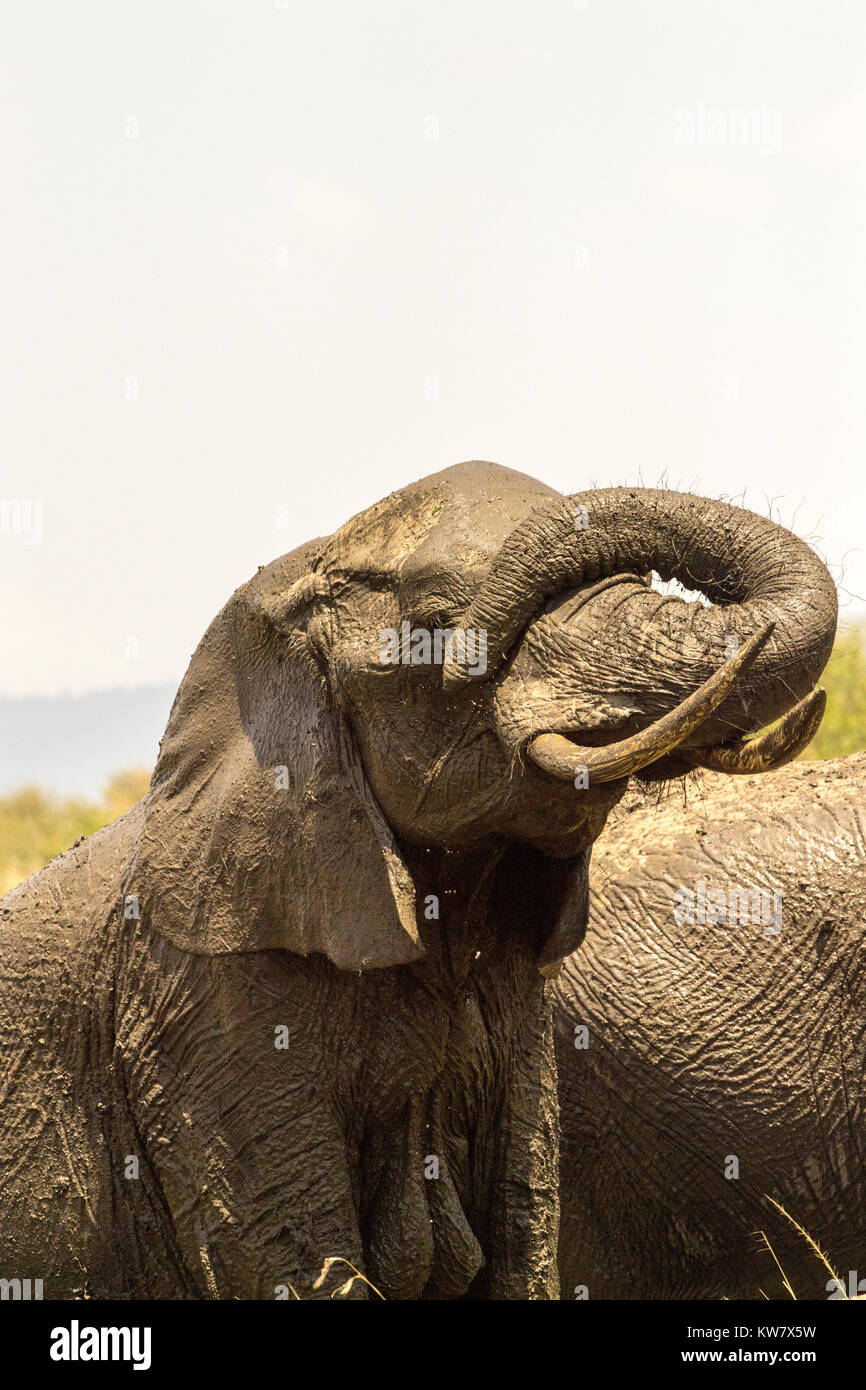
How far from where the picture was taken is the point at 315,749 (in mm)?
5000

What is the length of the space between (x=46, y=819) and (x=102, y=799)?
245cm

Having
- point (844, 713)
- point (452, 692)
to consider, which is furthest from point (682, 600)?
point (844, 713)

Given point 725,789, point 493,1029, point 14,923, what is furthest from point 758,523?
point 725,789

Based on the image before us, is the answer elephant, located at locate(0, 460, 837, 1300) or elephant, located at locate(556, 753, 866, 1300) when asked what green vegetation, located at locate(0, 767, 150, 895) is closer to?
elephant, located at locate(556, 753, 866, 1300)

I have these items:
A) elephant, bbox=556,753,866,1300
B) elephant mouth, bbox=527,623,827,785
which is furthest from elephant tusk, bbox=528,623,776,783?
elephant, bbox=556,753,866,1300

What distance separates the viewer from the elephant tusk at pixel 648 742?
427 cm

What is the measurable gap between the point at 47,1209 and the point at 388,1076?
997mm

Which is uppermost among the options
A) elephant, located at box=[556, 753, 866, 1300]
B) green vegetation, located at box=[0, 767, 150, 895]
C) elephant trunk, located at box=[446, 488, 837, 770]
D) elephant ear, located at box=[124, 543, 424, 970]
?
elephant trunk, located at box=[446, 488, 837, 770]

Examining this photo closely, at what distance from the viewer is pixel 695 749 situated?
15.2 feet

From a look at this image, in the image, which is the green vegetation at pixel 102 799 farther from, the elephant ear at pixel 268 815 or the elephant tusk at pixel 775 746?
the elephant ear at pixel 268 815

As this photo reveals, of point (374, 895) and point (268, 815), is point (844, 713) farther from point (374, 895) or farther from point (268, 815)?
point (374, 895)

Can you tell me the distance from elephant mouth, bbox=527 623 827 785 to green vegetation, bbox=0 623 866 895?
252 millimetres

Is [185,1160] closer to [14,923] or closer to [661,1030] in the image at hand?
[14,923]

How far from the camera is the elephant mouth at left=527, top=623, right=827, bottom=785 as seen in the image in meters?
4.29
